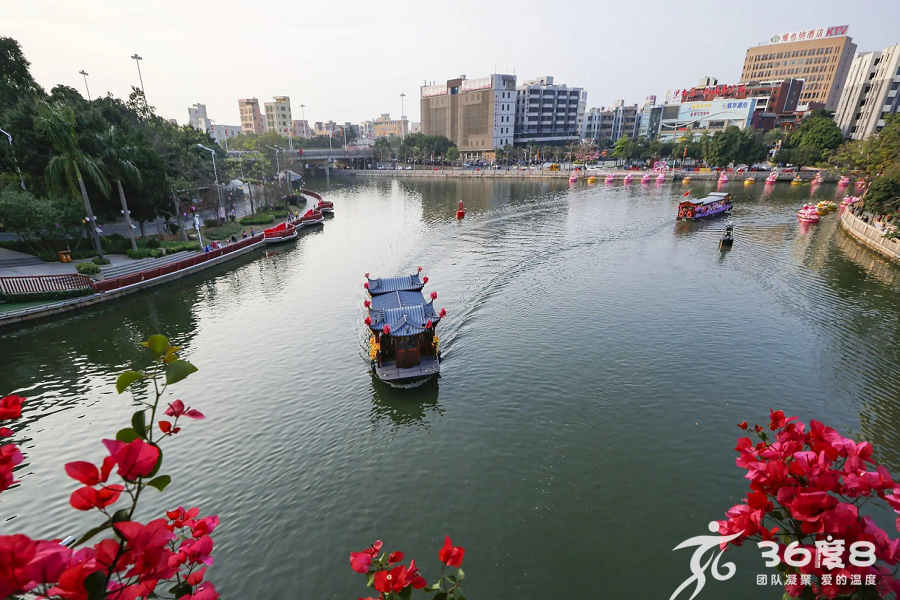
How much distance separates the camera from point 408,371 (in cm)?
2123

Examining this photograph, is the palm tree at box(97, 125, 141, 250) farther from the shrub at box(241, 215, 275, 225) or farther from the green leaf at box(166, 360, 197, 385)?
the green leaf at box(166, 360, 197, 385)

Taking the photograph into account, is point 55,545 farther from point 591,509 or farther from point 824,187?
point 824,187

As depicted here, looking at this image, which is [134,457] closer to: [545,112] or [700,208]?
[700,208]

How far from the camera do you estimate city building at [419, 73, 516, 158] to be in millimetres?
154375

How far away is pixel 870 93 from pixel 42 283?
519 feet

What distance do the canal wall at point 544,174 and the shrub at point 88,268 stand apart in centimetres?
10351

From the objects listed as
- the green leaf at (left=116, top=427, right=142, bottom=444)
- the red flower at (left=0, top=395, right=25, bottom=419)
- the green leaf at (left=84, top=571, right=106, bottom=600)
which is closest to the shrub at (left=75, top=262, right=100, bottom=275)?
the red flower at (left=0, top=395, right=25, bottom=419)

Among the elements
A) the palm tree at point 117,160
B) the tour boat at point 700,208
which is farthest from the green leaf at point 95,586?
the tour boat at point 700,208

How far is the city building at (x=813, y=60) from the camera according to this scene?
448 feet

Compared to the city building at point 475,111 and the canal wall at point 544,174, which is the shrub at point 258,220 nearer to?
the canal wall at point 544,174

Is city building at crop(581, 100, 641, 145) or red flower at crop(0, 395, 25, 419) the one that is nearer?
red flower at crop(0, 395, 25, 419)

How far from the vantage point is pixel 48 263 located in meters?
35.0

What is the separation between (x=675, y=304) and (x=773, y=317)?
6.04 meters

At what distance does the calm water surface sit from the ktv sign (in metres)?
152
